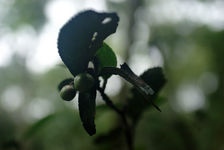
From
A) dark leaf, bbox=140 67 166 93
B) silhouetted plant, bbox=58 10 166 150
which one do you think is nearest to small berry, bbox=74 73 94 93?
silhouetted plant, bbox=58 10 166 150

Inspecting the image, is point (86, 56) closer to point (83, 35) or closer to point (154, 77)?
point (83, 35)

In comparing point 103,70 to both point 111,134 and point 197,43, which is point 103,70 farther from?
point 197,43

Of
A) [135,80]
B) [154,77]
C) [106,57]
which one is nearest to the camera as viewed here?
[135,80]

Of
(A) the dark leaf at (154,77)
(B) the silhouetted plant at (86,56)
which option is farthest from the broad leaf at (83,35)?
(A) the dark leaf at (154,77)

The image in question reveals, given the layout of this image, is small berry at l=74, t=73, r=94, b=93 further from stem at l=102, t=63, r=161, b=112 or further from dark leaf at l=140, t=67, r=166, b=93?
dark leaf at l=140, t=67, r=166, b=93

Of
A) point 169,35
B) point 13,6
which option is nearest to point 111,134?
point 13,6

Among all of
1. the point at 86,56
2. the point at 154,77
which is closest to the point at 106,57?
the point at 86,56

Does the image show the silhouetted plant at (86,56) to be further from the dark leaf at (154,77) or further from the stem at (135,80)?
the dark leaf at (154,77)
